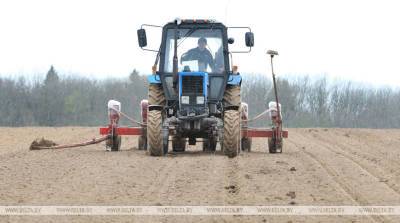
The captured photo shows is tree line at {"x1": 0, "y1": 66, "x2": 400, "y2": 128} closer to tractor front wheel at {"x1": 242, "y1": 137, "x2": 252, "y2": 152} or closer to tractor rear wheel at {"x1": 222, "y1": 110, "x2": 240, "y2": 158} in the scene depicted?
tractor front wheel at {"x1": 242, "y1": 137, "x2": 252, "y2": 152}

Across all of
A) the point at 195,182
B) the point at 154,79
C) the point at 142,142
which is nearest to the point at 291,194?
the point at 195,182

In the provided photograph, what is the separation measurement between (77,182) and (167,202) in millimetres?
2167

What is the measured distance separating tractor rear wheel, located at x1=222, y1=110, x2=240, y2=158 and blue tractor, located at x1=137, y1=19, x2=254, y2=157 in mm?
165

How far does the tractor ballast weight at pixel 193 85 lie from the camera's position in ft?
51.6

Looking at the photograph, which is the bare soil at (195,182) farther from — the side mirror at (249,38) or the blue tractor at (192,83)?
the side mirror at (249,38)

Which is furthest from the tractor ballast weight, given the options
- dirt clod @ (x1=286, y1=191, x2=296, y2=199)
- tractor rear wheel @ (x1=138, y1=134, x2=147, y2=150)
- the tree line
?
the tree line

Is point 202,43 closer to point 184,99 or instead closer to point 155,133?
point 184,99

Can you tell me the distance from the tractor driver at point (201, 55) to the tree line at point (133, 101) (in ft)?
139

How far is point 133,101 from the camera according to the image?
6159 centimetres

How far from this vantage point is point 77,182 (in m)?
11.2

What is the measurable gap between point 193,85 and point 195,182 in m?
4.99

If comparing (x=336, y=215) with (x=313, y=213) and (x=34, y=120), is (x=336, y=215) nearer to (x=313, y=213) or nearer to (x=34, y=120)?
(x=313, y=213)

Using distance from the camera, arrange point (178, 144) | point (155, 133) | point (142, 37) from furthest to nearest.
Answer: point (178, 144), point (142, 37), point (155, 133)

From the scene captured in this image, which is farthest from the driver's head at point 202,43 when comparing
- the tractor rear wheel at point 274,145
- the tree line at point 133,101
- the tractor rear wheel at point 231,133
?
the tree line at point 133,101
